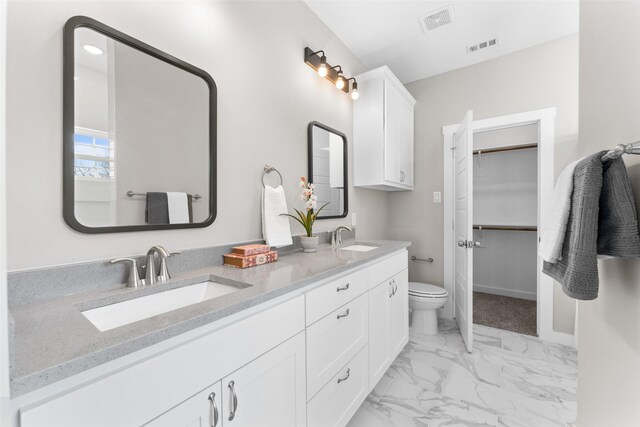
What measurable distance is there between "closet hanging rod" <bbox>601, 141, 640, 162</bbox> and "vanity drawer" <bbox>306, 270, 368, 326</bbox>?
3.27 feet

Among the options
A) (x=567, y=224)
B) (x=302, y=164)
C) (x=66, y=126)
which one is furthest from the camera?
(x=302, y=164)

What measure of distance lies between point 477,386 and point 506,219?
98.4 inches

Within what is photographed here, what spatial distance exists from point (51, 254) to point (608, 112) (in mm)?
1766

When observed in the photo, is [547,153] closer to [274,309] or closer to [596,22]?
[596,22]

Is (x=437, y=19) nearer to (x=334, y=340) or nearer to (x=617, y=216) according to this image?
(x=617, y=216)

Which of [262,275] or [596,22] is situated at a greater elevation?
[596,22]

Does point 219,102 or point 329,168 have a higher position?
point 219,102

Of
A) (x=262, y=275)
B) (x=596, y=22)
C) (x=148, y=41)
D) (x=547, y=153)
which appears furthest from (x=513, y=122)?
(x=148, y=41)

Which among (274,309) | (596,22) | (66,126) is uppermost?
(596,22)

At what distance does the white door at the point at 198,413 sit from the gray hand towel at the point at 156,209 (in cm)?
70

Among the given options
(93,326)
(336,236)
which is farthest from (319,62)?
(93,326)

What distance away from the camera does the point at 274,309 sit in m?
0.97

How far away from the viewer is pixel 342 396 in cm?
137

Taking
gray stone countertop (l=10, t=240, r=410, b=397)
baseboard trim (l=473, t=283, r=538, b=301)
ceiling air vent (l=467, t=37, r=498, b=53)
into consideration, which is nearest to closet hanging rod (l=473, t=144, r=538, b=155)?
ceiling air vent (l=467, t=37, r=498, b=53)
